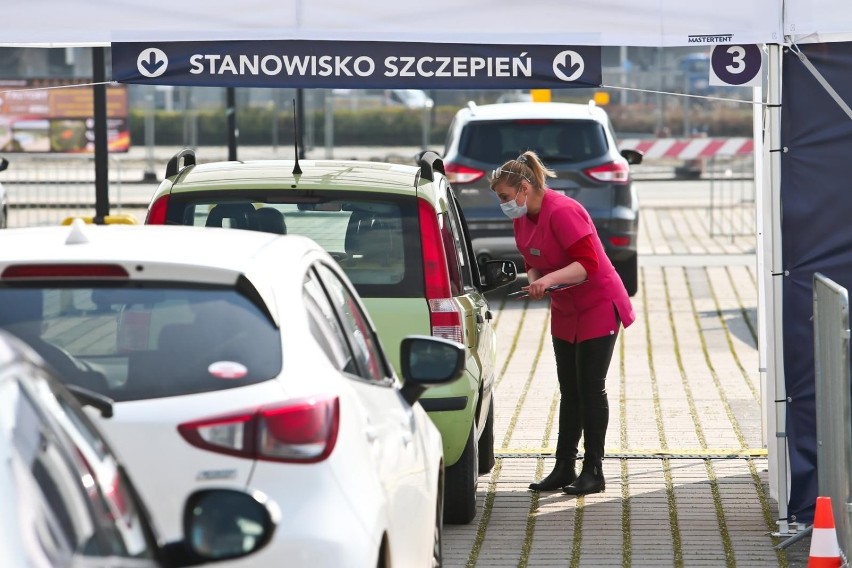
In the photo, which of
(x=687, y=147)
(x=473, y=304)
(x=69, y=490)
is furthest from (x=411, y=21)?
(x=687, y=147)

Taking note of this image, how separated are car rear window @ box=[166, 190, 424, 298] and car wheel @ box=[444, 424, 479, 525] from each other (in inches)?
29.6

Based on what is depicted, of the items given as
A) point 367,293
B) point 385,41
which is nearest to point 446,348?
point 367,293

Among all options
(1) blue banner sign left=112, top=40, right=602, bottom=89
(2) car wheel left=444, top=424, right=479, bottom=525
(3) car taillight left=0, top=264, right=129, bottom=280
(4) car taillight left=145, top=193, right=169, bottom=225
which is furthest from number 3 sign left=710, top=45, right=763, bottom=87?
(3) car taillight left=0, top=264, right=129, bottom=280

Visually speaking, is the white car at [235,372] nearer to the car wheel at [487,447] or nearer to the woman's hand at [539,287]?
the woman's hand at [539,287]

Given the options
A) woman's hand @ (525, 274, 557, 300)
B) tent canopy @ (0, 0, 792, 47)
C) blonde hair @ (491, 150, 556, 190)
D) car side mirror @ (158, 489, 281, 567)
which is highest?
tent canopy @ (0, 0, 792, 47)

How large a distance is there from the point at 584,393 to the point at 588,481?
0.45m

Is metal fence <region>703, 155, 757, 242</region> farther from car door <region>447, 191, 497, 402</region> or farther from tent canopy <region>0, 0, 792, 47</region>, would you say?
tent canopy <region>0, 0, 792, 47</region>

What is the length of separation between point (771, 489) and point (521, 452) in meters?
1.65

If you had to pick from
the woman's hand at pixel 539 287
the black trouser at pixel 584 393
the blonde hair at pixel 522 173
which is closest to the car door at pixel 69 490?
the woman's hand at pixel 539 287

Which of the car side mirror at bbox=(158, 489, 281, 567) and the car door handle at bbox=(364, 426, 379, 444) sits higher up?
the car door handle at bbox=(364, 426, 379, 444)

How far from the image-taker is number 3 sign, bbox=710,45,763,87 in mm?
7051

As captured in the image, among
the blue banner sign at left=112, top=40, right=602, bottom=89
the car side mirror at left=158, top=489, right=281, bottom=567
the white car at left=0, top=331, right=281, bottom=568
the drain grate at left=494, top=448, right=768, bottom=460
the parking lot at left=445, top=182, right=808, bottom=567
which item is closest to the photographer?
the white car at left=0, top=331, right=281, bottom=568

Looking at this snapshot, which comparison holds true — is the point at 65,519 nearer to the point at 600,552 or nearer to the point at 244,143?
the point at 600,552

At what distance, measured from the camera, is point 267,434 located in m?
3.63
